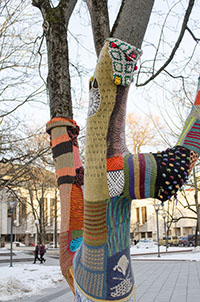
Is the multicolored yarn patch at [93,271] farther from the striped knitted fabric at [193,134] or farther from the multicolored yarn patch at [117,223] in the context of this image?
the striped knitted fabric at [193,134]

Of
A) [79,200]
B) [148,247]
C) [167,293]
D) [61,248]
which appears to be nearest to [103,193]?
[79,200]

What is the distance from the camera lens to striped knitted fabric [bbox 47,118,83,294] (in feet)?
6.72

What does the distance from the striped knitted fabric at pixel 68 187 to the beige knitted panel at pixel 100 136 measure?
612mm

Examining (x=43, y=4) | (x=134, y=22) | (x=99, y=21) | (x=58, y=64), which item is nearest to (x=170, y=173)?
(x=134, y=22)

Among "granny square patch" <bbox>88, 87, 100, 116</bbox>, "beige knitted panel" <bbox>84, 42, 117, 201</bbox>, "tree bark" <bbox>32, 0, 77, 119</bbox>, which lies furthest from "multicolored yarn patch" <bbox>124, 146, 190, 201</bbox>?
"tree bark" <bbox>32, 0, 77, 119</bbox>

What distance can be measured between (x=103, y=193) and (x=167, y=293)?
7.73 metres

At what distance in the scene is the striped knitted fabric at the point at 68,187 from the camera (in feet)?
6.72

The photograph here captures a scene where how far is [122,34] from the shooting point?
2.17 metres

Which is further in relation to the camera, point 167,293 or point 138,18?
point 167,293

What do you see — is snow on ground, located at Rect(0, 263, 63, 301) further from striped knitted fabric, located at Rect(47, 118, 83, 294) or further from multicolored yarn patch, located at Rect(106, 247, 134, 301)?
multicolored yarn patch, located at Rect(106, 247, 134, 301)

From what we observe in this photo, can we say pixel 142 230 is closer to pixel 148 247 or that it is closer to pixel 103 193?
pixel 148 247

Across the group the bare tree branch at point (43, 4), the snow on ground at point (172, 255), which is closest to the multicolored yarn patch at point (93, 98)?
the bare tree branch at point (43, 4)

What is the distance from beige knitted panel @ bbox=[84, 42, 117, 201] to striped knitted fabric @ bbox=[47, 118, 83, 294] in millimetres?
612

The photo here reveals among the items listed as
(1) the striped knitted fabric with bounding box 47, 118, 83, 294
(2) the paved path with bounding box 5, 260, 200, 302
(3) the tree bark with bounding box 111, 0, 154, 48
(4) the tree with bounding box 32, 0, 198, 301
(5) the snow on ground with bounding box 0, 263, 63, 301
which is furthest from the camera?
(5) the snow on ground with bounding box 0, 263, 63, 301
